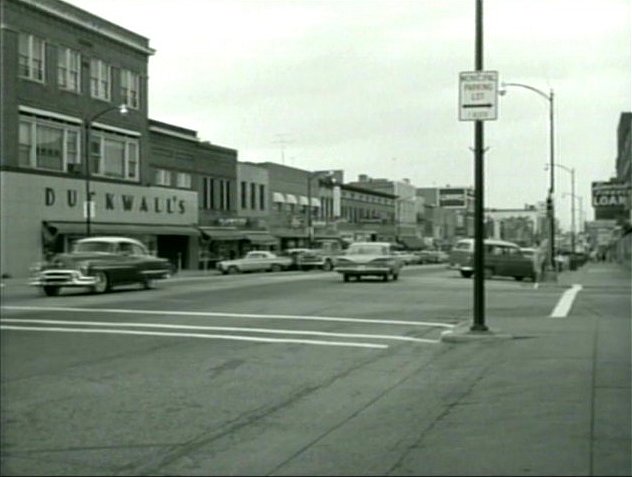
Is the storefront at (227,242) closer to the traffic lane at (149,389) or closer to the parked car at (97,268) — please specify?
the parked car at (97,268)

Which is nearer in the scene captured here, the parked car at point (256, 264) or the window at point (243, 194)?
the parked car at point (256, 264)

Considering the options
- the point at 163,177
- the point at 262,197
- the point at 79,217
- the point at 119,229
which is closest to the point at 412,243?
the point at 262,197

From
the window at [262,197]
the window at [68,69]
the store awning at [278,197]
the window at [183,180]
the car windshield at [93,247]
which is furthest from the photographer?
the store awning at [278,197]

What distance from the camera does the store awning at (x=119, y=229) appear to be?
47.5 meters

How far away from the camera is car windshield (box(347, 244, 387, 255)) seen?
39.0 metres

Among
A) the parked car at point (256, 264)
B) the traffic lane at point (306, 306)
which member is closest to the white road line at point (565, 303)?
the traffic lane at point (306, 306)

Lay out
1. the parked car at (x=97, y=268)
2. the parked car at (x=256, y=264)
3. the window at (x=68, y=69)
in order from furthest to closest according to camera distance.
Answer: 1. the parked car at (x=256, y=264)
2. the window at (x=68, y=69)
3. the parked car at (x=97, y=268)

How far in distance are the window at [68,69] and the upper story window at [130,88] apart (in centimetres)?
496

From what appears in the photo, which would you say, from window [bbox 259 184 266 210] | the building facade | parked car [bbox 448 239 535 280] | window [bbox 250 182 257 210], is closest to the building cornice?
the building facade

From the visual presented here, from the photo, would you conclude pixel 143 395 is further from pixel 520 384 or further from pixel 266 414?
pixel 520 384

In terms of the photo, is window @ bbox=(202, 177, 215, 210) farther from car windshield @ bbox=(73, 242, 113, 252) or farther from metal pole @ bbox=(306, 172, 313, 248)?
car windshield @ bbox=(73, 242, 113, 252)

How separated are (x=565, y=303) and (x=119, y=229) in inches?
1271

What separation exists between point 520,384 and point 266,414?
304 cm

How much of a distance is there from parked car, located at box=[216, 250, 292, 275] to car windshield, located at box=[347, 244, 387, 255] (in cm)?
1966
